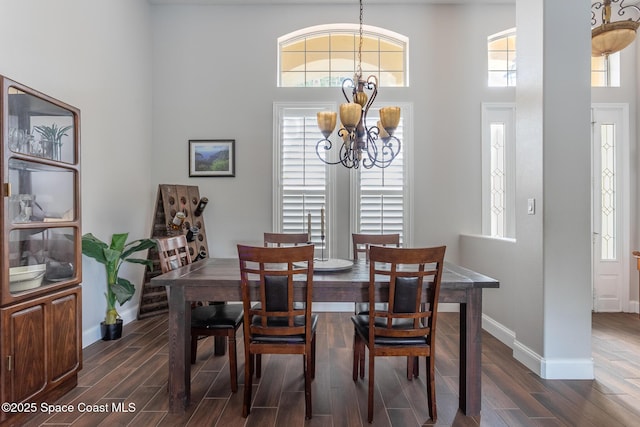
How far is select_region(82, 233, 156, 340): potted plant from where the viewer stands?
120 inches

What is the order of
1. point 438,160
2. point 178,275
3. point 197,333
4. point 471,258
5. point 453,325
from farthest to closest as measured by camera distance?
1. point 438,160
2. point 471,258
3. point 453,325
4. point 197,333
5. point 178,275

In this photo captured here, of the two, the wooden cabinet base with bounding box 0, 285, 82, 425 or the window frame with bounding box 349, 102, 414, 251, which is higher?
the window frame with bounding box 349, 102, 414, 251

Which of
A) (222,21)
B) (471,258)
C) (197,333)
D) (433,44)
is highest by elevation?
(222,21)

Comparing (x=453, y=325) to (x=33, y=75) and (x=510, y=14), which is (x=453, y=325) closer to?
(x=510, y=14)

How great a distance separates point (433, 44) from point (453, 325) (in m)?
3.40

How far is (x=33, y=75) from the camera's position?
261cm

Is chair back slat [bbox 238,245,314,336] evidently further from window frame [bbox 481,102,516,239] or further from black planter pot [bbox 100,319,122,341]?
window frame [bbox 481,102,516,239]

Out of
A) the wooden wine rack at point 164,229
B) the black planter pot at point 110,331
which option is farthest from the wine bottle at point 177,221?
the black planter pot at point 110,331

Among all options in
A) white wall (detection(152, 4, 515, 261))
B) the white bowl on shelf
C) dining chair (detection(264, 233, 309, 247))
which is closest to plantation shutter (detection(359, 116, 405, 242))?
white wall (detection(152, 4, 515, 261))

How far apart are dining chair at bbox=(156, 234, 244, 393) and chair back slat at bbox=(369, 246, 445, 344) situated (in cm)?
97

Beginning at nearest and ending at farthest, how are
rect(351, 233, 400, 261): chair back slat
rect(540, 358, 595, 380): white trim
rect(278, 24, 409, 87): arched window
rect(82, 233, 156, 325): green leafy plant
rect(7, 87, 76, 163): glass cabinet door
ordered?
rect(7, 87, 76, 163): glass cabinet door, rect(540, 358, 595, 380): white trim, rect(82, 233, 156, 325): green leafy plant, rect(351, 233, 400, 261): chair back slat, rect(278, 24, 409, 87): arched window

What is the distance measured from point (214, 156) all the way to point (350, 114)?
2.68 m

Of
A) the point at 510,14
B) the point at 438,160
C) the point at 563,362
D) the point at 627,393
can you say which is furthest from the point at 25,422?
the point at 510,14

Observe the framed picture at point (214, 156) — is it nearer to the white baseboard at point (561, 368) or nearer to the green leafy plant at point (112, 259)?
the green leafy plant at point (112, 259)
